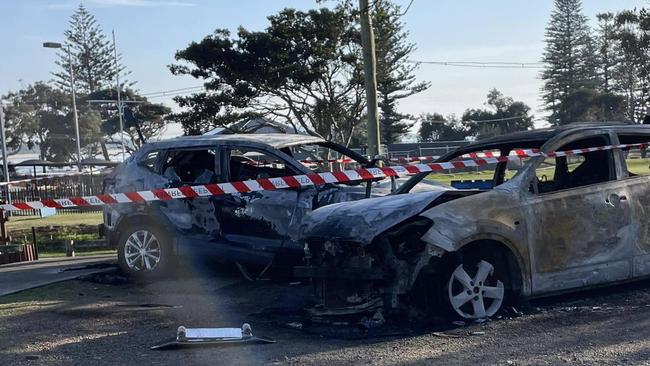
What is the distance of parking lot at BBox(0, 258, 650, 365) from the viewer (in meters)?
5.38

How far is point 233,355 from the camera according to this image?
5551mm

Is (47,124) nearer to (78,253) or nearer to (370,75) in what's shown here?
(78,253)

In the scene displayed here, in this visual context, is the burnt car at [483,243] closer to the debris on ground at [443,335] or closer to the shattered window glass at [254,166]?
the debris on ground at [443,335]

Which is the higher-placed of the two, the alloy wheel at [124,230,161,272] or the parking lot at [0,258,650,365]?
the alloy wheel at [124,230,161,272]

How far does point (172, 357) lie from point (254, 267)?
3.76m

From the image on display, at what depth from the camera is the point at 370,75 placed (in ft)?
44.8

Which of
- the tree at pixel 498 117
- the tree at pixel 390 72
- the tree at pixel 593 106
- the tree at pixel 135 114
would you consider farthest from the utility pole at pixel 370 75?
the tree at pixel 498 117

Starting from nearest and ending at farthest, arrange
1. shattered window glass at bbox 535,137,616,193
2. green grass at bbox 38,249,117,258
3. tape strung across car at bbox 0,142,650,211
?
shattered window glass at bbox 535,137,616,193 → tape strung across car at bbox 0,142,650,211 → green grass at bbox 38,249,117,258

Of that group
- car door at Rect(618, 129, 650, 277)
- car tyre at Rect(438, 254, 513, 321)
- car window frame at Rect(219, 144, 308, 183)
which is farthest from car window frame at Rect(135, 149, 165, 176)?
car door at Rect(618, 129, 650, 277)

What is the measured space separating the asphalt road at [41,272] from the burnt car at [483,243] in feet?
14.9

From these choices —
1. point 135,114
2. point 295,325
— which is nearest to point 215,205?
point 295,325

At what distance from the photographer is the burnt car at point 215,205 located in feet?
28.1

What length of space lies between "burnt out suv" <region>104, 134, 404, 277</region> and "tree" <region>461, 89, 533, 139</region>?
63.0m

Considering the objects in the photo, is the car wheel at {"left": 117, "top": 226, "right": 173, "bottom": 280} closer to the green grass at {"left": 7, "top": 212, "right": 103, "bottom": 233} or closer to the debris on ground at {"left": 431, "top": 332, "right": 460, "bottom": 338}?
the debris on ground at {"left": 431, "top": 332, "right": 460, "bottom": 338}
